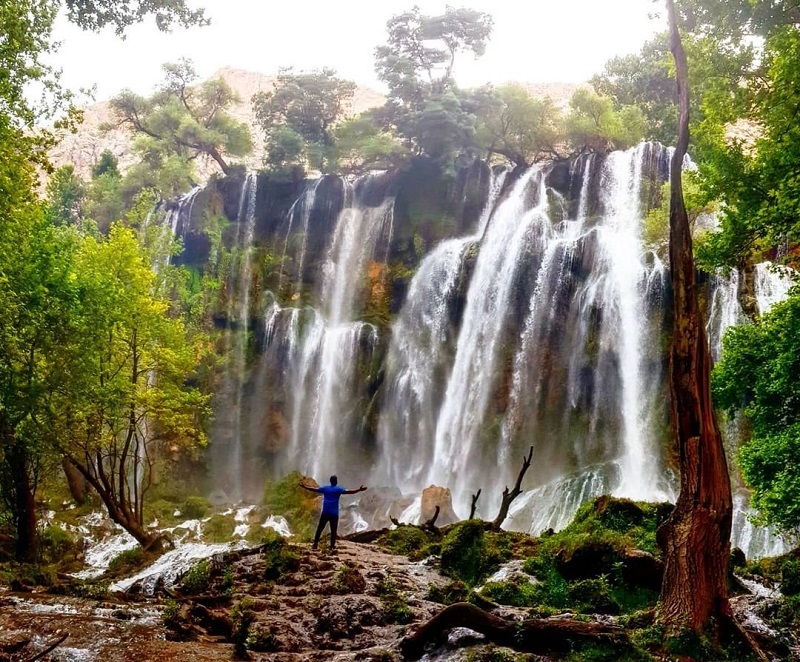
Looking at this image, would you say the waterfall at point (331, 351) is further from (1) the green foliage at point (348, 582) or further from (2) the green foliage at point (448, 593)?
(2) the green foliage at point (448, 593)

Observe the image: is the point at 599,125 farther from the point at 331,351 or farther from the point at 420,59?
the point at 331,351

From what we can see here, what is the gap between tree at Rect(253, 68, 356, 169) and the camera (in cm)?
3897

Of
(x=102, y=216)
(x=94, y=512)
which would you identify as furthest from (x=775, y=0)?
(x=102, y=216)

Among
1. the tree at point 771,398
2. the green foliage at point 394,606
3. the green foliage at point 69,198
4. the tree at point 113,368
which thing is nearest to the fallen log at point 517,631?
the green foliage at point 394,606

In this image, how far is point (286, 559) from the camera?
10.2 meters

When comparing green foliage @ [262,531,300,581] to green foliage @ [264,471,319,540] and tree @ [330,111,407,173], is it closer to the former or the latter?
green foliage @ [264,471,319,540]

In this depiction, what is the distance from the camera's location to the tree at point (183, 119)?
4159 cm

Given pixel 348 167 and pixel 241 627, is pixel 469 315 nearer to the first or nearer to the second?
pixel 348 167

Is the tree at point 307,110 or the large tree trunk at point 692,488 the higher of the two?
the tree at point 307,110

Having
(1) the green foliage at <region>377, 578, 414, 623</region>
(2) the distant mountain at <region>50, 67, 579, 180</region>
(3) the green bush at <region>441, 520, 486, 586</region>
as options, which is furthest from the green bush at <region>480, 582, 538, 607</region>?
(2) the distant mountain at <region>50, 67, 579, 180</region>

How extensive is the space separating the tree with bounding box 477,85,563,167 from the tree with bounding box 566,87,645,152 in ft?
4.15

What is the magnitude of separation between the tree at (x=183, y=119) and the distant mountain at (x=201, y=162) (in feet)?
32.0

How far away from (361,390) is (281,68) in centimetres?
2420

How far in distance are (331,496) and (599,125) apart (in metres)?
30.0
